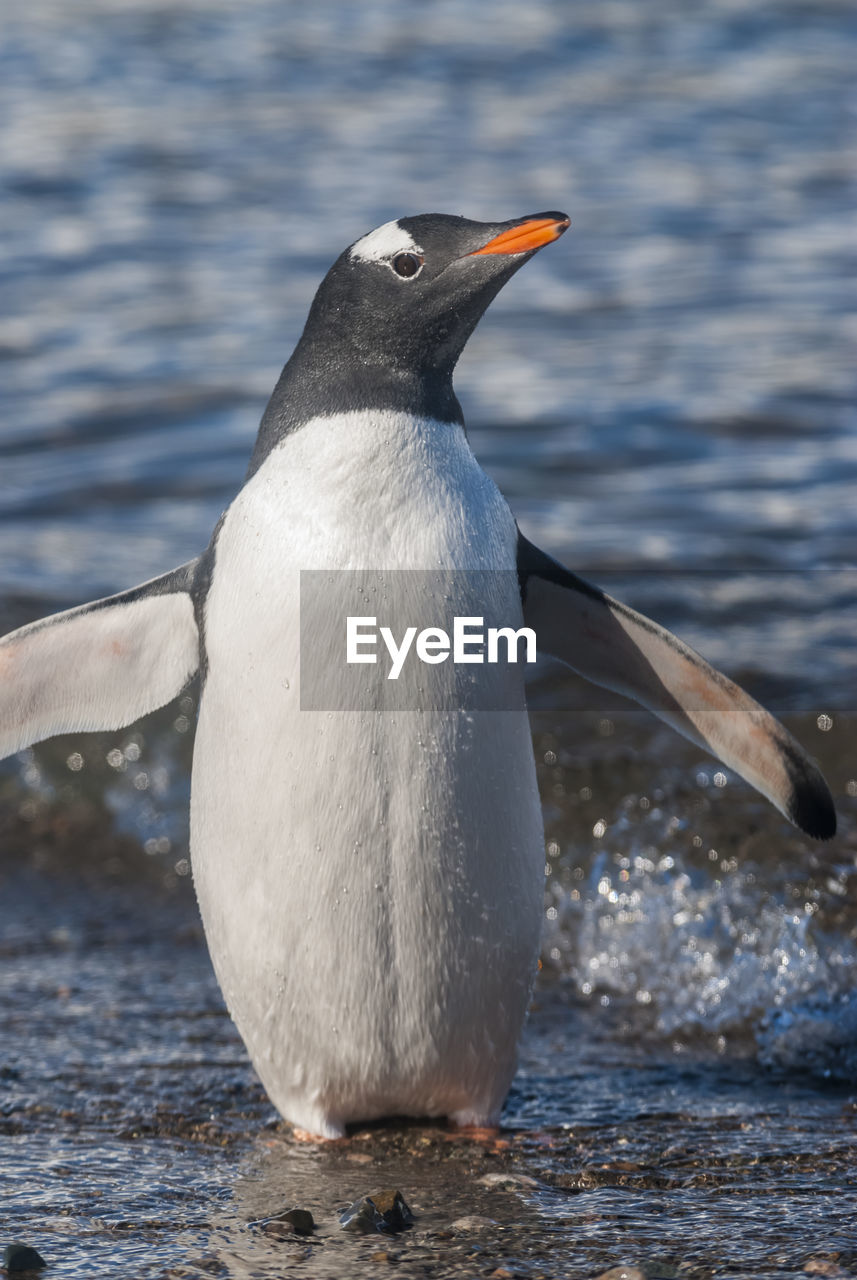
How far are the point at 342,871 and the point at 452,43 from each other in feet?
54.9

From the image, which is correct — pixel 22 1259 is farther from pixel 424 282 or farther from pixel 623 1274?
pixel 424 282

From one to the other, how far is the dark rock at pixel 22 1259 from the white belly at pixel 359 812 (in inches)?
29.9

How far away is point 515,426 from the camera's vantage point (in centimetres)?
938

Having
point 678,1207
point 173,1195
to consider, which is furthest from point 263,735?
point 678,1207

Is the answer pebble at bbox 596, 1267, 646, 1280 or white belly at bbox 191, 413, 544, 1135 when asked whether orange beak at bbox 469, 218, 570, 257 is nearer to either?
white belly at bbox 191, 413, 544, 1135

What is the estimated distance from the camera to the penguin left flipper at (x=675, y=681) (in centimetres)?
367

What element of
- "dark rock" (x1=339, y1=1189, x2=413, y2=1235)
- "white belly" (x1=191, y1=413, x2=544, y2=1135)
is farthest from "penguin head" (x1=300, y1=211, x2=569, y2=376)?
"dark rock" (x1=339, y1=1189, x2=413, y2=1235)

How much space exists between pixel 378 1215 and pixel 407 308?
1.61m

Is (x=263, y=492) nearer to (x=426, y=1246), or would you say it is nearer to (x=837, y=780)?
(x=426, y=1246)

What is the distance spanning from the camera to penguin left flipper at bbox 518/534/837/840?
3672 millimetres

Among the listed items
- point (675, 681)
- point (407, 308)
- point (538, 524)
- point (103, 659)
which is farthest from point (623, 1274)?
point (538, 524)

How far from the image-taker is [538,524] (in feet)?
26.2

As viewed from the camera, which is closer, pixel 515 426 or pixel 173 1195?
pixel 173 1195

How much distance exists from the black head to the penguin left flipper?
437mm
